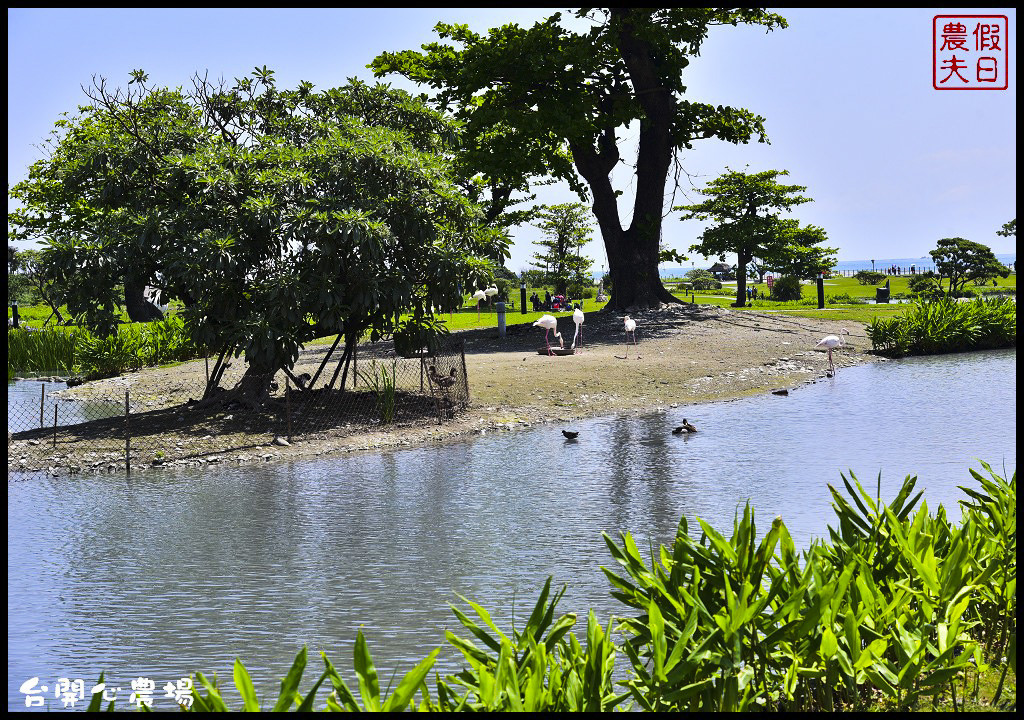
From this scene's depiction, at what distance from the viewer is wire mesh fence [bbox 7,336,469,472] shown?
15.3m

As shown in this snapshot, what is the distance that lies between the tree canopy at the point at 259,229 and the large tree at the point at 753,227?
102ft

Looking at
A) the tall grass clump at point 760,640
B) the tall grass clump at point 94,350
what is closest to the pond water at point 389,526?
the tall grass clump at point 760,640

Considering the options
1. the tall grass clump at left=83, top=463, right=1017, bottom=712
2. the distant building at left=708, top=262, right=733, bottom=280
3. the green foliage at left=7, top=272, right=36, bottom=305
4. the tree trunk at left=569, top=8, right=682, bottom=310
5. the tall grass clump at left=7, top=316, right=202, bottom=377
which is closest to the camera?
the tall grass clump at left=83, top=463, right=1017, bottom=712

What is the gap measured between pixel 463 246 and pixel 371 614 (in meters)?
11.2

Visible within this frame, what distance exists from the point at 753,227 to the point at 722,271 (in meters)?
43.2

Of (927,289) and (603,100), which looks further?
(927,289)

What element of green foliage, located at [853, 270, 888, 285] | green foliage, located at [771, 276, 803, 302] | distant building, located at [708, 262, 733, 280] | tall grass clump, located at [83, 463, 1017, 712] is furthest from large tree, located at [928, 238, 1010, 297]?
tall grass clump, located at [83, 463, 1017, 712]

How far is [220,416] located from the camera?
58.1ft

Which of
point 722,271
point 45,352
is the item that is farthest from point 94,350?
point 722,271

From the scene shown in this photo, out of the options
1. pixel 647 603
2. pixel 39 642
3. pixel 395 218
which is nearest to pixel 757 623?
pixel 647 603

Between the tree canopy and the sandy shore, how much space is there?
7.00 feet

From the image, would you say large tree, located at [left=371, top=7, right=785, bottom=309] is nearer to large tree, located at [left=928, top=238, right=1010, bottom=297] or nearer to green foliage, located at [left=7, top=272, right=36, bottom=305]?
large tree, located at [left=928, top=238, right=1010, bottom=297]

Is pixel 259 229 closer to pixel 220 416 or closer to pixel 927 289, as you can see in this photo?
pixel 220 416

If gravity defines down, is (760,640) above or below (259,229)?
below
